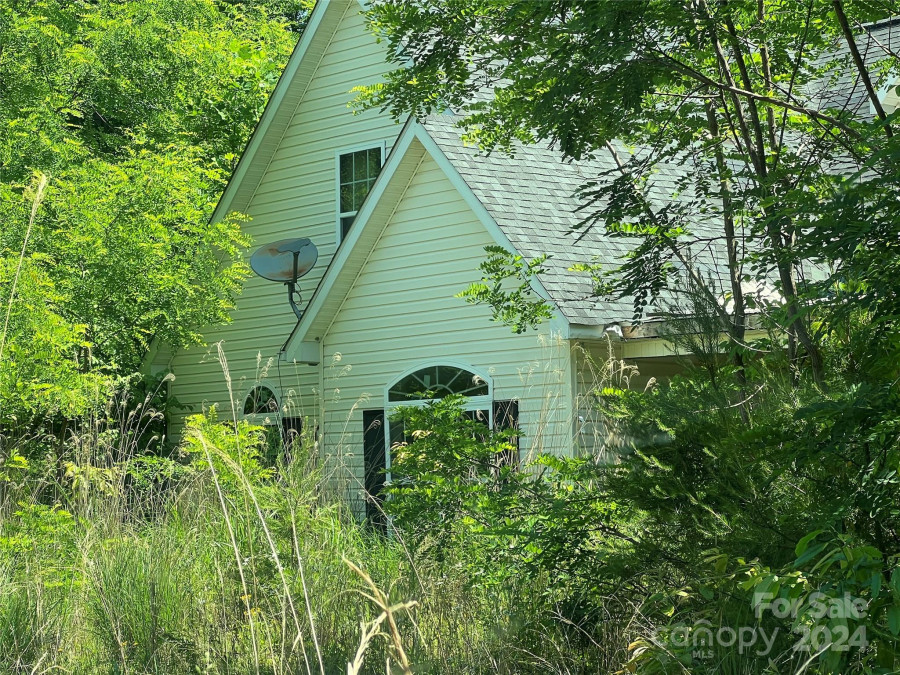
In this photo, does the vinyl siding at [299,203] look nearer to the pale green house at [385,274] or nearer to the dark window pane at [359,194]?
the pale green house at [385,274]

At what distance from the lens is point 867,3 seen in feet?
15.7

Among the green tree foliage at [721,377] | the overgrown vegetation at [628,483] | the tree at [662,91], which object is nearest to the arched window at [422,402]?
the overgrown vegetation at [628,483]

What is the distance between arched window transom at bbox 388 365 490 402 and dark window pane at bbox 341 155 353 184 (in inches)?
152

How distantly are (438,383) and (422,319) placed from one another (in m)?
0.87

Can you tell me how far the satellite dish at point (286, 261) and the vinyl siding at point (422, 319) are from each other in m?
0.86

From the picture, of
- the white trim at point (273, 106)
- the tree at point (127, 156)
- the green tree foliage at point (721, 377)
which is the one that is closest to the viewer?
the green tree foliage at point (721, 377)

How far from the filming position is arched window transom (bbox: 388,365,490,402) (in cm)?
1212

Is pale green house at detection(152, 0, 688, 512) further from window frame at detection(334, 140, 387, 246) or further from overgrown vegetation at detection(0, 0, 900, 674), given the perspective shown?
overgrown vegetation at detection(0, 0, 900, 674)

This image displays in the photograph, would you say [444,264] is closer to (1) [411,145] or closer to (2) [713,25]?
(1) [411,145]

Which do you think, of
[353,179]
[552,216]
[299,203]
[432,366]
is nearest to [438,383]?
[432,366]

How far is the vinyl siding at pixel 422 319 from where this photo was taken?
1173cm

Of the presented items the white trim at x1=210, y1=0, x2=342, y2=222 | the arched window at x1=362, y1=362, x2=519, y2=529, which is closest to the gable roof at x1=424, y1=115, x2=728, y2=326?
the arched window at x1=362, y1=362, x2=519, y2=529

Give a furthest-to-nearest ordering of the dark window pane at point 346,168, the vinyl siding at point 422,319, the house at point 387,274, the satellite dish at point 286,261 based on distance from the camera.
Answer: the dark window pane at point 346,168, the satellite dish at point 286,261, the vinyl siding at point 422,319, the house at point 387,274

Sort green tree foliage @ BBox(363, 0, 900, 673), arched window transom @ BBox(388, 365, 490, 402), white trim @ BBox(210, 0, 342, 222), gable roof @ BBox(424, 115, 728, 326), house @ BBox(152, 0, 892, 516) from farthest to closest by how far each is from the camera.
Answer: white trim @ BBox(210, 0, 342, 222)
arched window transom @ BBox(388, 365, 490, 402)
house @ BBox(152, 0, 892, 516)
gable roof @ BBox(424, 115, 728, 326)
green tree foliage @ BBox(363, 0, 900, 673)
